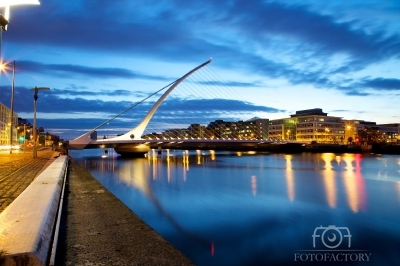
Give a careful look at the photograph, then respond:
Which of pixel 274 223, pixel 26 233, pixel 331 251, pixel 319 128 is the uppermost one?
pixel 319 128

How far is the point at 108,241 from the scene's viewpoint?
503 centimetres

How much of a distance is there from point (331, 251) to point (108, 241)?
Answer: 15.4ft

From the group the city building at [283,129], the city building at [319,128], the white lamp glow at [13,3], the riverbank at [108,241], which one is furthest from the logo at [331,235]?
the city building at [283,129]

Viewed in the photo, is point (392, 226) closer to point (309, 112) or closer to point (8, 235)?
point (8, 235)

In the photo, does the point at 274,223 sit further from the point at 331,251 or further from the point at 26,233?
the point at 26,233

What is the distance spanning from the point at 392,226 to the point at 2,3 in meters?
11.2

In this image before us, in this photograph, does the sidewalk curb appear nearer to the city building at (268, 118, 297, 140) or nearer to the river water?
the river water

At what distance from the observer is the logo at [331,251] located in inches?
259

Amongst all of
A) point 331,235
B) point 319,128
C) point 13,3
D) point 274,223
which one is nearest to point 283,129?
point 319,128

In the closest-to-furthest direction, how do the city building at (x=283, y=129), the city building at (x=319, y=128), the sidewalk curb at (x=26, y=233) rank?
the sidewalk curb at (x=26, y=233), the city building at (x=319, y=128), the city building at (x=283, y=129)

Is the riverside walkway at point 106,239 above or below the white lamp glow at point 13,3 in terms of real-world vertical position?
below

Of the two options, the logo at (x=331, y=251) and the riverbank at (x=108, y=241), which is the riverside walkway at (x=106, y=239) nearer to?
the riverbank at (x=108, y=241)

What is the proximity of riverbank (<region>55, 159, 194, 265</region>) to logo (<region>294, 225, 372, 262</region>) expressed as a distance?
10.8ft

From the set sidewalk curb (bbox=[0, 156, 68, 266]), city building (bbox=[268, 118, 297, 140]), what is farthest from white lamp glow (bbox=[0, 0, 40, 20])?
city building (bbox=[268, 118, 297, 140])
